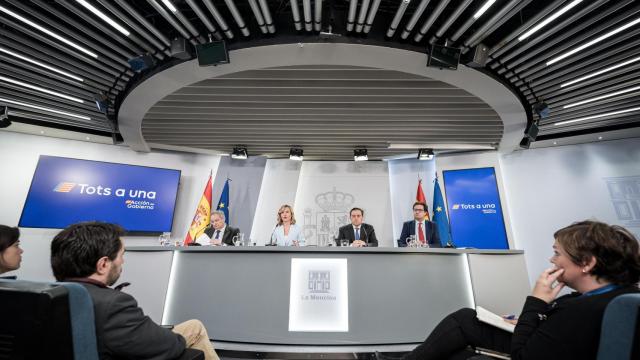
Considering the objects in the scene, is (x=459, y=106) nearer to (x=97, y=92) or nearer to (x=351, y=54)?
(x=351, y=54)

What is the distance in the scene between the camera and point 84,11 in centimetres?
283

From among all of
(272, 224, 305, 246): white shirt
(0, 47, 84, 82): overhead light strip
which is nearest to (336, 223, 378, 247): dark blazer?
(272, 224, 305, 246): white shirt

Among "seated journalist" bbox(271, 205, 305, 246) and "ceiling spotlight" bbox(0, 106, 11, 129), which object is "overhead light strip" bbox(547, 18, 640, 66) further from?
"ceiling spotlight" bbox(0, 106, 11, 129)

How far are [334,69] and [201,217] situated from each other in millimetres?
3982

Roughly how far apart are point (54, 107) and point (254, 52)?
3.80m

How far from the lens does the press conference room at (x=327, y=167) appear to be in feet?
4.71

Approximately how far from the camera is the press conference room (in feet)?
4.71

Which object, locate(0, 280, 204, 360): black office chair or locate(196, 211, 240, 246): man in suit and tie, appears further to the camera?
locate(196, 211, 240, 246): man in suit and tie

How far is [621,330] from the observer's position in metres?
0.76

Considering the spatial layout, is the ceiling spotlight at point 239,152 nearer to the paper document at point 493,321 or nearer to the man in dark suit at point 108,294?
the man in dark suit at point 108,294

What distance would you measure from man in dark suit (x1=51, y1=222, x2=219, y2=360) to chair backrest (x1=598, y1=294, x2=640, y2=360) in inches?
59.2

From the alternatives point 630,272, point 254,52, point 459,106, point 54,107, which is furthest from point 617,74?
point 54,107

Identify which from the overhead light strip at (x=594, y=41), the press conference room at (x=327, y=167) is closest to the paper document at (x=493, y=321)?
the press conference room at (x=327, y=167)

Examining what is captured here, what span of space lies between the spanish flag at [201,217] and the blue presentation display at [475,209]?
5.06 m
